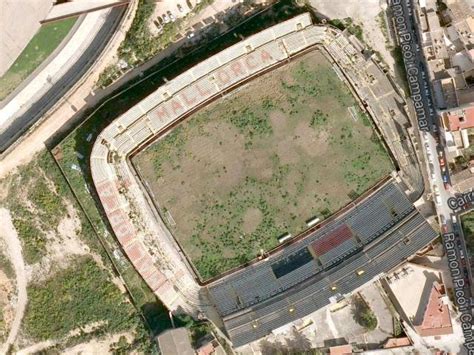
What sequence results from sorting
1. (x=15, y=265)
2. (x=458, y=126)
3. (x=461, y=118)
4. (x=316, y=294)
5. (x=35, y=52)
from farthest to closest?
(x=35, y=52)
(x=15, y=265)
(x=316, y=294)
(x=458, y=126)
(x=461, y=118)

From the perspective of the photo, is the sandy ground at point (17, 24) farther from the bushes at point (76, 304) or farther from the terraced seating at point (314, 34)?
the terraced seating at point (314, 34)

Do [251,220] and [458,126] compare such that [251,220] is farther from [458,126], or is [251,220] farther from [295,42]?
[458,126]

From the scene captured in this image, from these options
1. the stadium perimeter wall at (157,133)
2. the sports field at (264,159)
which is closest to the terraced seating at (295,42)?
the stadium perimeter wall at (157,133)

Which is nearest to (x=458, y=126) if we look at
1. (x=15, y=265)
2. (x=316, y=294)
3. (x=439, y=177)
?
(x=439, y=177)

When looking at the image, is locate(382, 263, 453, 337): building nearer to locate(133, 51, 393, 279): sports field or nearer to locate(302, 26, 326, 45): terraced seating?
locate(133, 51, 393, 279): sports field

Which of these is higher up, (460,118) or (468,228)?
(460,118)

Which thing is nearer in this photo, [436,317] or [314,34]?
[314,34]


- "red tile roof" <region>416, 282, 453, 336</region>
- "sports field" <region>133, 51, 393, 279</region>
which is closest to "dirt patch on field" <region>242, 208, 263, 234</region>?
"sports field" <region>133, 51, 393, 279</region>
